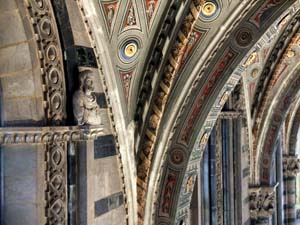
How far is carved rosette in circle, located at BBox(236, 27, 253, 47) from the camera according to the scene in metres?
6.36

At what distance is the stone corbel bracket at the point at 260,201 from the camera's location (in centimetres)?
1091

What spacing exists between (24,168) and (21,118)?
16.2 inches

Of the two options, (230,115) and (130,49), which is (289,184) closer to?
(230,115)

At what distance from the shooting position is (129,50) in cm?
559

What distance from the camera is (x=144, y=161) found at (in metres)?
6.20

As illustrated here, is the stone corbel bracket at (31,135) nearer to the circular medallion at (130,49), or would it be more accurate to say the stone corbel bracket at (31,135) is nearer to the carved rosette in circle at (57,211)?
the carved rosette in circle at (57,211)

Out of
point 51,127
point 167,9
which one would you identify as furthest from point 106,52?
point 51,127

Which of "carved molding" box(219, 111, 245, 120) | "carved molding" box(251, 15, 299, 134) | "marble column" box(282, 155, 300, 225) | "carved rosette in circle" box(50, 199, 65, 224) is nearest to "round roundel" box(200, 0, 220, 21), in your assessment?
"carved molding" box(251, 15, 299, 134)

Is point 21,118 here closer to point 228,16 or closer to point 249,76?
point 228,16

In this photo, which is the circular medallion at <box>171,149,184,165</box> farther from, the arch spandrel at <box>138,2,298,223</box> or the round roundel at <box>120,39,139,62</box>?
the round roundel at <box>120,39,139,62</box>

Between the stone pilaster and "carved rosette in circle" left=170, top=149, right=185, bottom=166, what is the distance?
472 centimetres

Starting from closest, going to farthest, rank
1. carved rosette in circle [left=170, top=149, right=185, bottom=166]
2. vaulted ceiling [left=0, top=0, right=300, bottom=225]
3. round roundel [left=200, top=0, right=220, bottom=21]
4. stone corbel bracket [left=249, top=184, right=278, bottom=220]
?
vaulted ceiling [left=0, top=0, right=300, bottom=225] → round roundel [left=200, top=0, right=220, bottom=21] → carved rosette in circle [left=170, top=149, right=185, bottom=166] → stone corbel bracket [left=249, top=184, right=278, bottom=220]

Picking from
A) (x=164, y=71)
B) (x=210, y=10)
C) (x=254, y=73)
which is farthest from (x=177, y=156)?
(x=254, y=73)

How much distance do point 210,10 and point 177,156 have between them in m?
1.95
